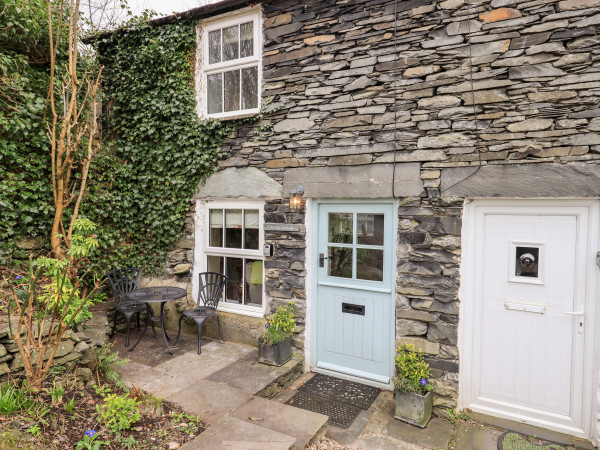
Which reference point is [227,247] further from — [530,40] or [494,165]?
[530,40]

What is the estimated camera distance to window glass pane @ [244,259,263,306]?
15.7ft

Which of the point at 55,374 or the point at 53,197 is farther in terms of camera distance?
the point at 53,197

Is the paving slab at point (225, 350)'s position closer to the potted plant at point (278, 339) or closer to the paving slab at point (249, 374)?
the paving slab at point (249, 374)

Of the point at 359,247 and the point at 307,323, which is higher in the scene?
the point at 359,247

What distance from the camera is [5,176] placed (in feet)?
13.7

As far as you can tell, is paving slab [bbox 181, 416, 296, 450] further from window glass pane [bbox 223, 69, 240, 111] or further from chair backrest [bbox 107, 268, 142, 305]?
window glass pane [bbox 223, 69, 240, 111]

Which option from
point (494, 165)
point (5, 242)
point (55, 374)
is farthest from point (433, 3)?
point (5, 242)

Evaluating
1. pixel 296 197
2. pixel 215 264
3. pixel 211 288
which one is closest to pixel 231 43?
pixel 296 197

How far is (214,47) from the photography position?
191 inches

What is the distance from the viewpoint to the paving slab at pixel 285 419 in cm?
280

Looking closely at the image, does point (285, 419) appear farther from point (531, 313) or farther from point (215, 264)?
point (215, 264)

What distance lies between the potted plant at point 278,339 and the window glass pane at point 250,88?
2.64 m

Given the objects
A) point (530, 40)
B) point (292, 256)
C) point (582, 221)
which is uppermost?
point (530, 40)

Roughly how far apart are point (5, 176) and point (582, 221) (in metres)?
6.02
